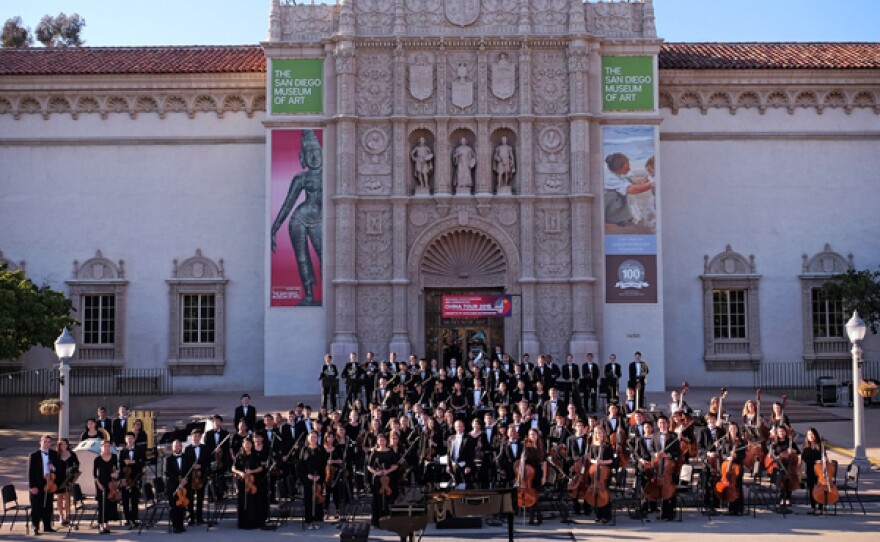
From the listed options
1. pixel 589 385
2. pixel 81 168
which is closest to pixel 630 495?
pixel 589 385

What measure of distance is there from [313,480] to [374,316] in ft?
50.2

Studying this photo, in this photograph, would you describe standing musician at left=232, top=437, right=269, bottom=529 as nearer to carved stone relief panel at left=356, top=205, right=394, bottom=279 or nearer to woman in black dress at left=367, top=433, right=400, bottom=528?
woman in black dress at left=367, top=433, right=400, bottom=528

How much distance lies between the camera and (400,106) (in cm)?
3197

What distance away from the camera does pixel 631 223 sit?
31.9 meters

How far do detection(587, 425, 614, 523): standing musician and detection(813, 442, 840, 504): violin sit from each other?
11.7 feet

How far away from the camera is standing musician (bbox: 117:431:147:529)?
16.6 meters

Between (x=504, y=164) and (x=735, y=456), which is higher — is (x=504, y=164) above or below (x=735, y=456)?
above

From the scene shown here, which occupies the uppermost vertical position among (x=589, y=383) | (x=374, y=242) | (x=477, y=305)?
(x=374, y=242)

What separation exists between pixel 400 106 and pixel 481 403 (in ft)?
41.5

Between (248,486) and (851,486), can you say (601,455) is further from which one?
(248,486)

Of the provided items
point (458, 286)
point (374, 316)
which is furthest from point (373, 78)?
point (374, 316)

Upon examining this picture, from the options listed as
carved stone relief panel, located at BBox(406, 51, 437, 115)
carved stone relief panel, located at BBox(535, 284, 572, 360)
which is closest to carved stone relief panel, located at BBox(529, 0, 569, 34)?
carved stone relief panel, located at BBox(406, 51, 437, 115)

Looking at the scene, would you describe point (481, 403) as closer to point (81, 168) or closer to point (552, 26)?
point (552, 26)

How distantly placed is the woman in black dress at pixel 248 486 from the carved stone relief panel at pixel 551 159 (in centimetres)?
1772
